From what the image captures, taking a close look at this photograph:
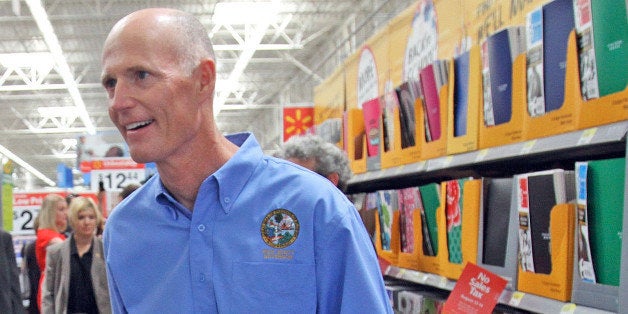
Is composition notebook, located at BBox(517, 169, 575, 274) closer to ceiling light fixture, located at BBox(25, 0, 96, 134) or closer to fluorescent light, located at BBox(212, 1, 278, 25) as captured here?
fluorescent light, located at BBox(212, 1, 278, 25)

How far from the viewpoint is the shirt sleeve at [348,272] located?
1.30 metres

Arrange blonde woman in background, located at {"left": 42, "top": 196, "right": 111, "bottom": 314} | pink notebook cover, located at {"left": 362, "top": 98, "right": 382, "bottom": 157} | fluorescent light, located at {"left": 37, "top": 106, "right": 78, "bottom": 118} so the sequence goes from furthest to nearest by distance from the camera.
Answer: fluorescent light, located at {"left": 37, "top": 106, "right": 78, "bottom": 118} < blonde woman in background, located at {"left": 42, "top": 196, "right": 111, "bottom": 314} < pink notebook cover, located at {"left": 362, "top": 98, "right": 382, "bottom": 157}

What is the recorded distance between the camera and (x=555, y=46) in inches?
87.5

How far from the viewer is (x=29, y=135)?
1117 inches

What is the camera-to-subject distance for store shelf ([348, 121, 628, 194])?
1.96 meters

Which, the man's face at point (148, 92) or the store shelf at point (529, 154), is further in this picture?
the store shelf at point (529, 154)

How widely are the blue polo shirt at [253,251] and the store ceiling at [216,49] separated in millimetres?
7519

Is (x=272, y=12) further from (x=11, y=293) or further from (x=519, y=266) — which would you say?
(x=519, y=266)

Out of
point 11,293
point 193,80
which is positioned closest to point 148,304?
point 193,80

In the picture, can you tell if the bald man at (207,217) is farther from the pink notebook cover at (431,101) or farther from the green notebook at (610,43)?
the pink notebook cover at (431,101)

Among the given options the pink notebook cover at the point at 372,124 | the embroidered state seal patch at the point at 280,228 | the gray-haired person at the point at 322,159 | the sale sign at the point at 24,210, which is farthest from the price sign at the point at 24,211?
the embroidered state seal patch at the point at 280,228

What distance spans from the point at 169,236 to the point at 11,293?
9.48ft

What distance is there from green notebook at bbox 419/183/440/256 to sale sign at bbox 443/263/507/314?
2.24 ft

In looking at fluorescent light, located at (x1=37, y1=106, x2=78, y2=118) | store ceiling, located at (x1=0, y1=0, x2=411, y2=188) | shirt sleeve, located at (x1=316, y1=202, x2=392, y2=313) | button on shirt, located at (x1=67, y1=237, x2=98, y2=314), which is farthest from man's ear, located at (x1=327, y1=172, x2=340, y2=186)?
fluorescent light, located at (x1=37, y1=106, x2=78, y2=118)
